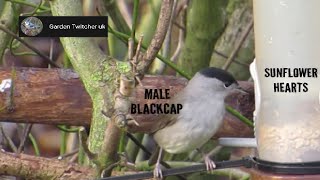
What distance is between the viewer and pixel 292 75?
4.35 ft

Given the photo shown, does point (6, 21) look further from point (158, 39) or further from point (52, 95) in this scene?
point (158, 39)

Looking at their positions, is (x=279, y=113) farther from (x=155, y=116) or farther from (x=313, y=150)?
(x=155, y=116)

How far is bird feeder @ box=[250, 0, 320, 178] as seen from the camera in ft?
4.33

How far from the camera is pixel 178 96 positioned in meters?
1.54

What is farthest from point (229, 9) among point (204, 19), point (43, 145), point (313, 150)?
point (313, 150)

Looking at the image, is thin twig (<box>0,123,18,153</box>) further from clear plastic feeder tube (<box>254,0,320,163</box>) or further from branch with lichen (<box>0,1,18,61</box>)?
clear plastic feeder tube (<box>254,0,320,163</box>)

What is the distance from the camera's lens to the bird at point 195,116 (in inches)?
58.4

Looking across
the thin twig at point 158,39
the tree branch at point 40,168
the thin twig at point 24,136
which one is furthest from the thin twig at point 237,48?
the thin twig at point 158,39

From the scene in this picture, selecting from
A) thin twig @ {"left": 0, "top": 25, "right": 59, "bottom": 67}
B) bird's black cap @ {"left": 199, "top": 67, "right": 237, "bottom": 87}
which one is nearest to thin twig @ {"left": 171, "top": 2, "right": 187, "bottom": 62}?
thin twig @ {"left": 0, "top": 25, "right": 59, "bottom": 67}

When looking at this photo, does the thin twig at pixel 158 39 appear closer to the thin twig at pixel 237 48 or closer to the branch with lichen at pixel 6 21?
the branch with lichen at pixel 6 21

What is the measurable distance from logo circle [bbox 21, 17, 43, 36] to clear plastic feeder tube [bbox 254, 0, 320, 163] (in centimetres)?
49

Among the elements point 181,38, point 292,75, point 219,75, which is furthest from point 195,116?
point 181,38

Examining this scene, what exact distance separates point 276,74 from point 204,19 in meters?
0.73

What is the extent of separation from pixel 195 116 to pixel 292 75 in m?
0.23
